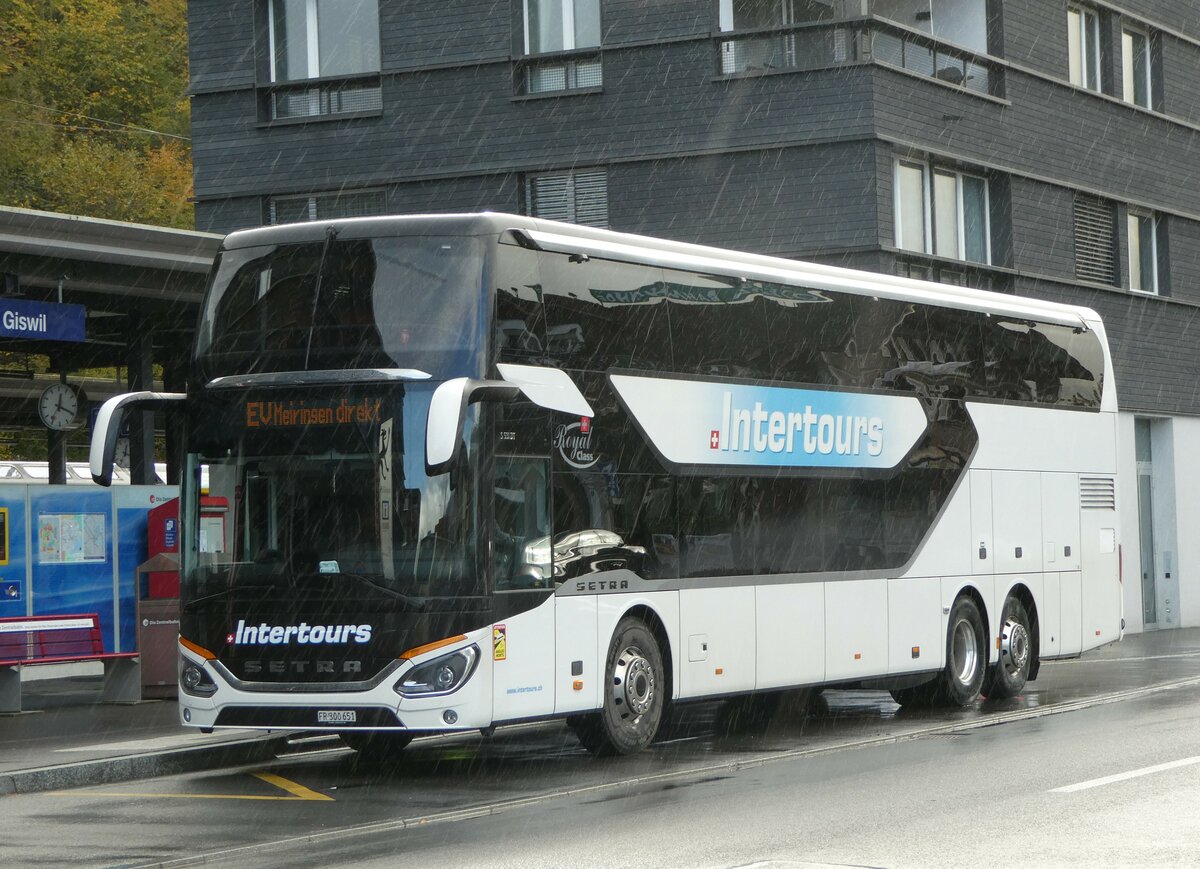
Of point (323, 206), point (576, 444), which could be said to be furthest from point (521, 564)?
point (323, 206)

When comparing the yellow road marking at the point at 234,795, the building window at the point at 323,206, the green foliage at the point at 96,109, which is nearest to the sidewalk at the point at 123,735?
the yellow road marking at the point at 234,795

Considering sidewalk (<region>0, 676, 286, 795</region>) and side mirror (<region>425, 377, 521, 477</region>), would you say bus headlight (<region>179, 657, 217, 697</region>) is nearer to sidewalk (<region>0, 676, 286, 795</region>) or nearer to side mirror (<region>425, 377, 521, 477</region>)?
sidewalk (<region>0, 676, 286, 795</region>)

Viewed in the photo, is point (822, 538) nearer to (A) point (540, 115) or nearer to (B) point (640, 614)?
(B) point (640, 614)

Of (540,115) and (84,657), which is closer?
(84,657)

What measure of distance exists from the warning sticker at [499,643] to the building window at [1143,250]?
938 inches

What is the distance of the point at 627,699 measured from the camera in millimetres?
14016

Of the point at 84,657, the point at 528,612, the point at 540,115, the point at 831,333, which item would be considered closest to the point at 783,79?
the point at 540,115

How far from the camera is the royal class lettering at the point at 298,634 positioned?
12.7 m

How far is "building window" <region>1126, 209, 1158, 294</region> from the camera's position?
111ft

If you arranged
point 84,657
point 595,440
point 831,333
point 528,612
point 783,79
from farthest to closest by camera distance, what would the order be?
point 783,79 < point 84,657 < point 831,333 < point 595,440 < point 528,612

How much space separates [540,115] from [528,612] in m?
16.6

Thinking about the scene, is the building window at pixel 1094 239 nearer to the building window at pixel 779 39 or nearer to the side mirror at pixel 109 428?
the building window at pixel 779 39

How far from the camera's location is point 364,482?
12727 millimetres

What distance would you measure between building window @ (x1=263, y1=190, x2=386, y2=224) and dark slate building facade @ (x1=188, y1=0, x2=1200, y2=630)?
40mm
